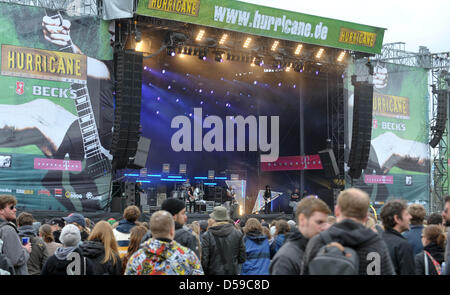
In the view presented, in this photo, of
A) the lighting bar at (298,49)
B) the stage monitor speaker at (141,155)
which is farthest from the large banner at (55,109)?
the lighting bar at (298,49)

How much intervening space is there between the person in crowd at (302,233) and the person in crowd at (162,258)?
611 mm

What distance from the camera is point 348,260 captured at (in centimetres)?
262

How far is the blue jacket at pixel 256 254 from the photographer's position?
6184mm

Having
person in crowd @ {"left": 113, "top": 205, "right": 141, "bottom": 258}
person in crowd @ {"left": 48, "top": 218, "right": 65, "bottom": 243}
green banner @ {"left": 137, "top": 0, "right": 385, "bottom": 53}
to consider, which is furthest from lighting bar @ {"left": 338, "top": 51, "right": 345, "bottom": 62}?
person in crowd @ {"left": 113, "top": 205, "right": 141, "bottom": 258}

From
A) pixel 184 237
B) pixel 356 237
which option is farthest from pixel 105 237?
pixel 356 237

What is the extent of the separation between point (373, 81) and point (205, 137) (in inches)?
288

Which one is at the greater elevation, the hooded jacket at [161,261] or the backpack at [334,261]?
the backpack at [334,261]

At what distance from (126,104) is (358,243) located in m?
13.1

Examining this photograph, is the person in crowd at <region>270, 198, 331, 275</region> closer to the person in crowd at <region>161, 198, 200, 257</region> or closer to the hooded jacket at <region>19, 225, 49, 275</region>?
the person in crowd at <region>161, 198, 200, 257</region>

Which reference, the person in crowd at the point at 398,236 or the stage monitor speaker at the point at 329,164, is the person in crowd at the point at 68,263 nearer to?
the person in crowd at the point at 398,236

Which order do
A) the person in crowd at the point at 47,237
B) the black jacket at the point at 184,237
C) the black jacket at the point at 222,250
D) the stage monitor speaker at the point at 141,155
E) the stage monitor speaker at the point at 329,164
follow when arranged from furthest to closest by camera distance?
the stage monitor speaker at the point at 329,164 → the stage monitor speaker at the point at 141,155 → the person in crowd at the point at 47,237 → the black jacket at the point at 222,250 → the black jacket at the point at 184,237

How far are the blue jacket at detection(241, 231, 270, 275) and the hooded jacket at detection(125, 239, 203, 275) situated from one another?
8.78ft

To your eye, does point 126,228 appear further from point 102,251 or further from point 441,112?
point 441,112
